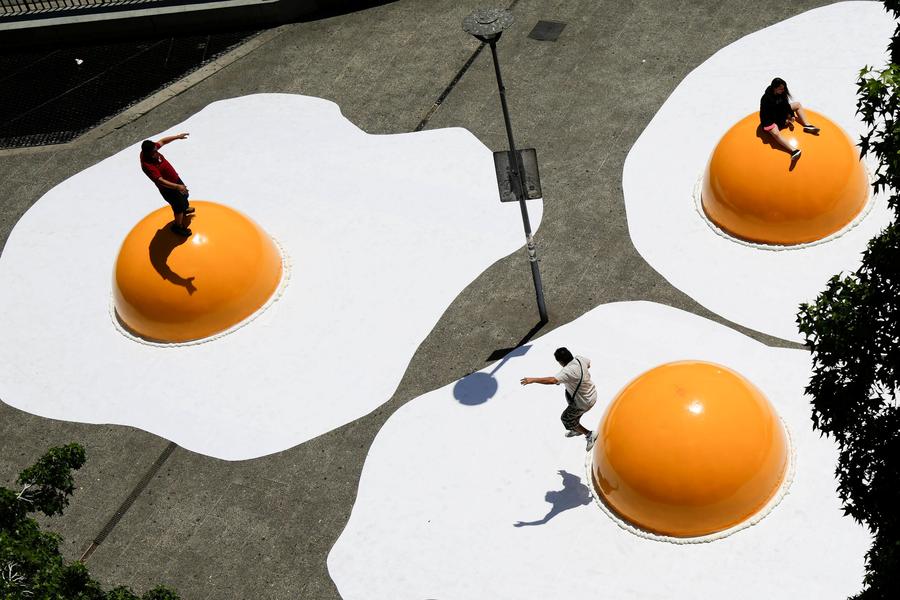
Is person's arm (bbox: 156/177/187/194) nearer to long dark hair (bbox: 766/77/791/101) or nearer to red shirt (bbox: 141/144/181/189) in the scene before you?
red shirt (bbox: 141/144/181/189)

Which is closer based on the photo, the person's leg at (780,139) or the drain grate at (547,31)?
the person's leg at (780,139)

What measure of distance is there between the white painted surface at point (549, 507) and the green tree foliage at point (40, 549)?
159 inches

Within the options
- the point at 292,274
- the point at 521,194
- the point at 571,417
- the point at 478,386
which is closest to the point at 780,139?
the point at 521,194

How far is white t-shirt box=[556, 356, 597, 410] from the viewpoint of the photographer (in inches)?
470

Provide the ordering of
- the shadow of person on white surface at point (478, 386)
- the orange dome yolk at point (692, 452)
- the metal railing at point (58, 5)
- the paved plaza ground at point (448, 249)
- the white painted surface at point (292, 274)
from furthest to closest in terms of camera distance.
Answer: the metal railing at point (58, 5) → the white painted surface at point (292, 274) → the shadow of person on white surface at point (478, 386) → the paved plaza ground at point (448, 249) → the orange dome yolk at point (692, 452)

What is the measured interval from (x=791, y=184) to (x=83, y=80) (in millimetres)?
13643

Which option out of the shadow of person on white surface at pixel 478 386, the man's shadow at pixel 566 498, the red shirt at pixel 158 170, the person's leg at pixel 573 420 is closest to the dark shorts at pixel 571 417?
the person's leg at pixel 573 420

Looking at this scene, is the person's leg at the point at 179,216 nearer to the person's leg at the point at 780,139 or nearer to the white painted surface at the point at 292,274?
the white painted surface at the point at 292,274

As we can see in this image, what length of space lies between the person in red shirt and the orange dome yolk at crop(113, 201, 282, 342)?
0.17 metres

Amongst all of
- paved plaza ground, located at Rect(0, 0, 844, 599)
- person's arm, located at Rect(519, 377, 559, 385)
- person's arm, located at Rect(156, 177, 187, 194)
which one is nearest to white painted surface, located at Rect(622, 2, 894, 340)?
paved plaza ground, located at Rect(0, 0, 844, 599)

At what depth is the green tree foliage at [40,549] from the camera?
7500 millimetres

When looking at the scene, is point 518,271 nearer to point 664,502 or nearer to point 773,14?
point 664,502

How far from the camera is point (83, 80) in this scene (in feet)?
68.8

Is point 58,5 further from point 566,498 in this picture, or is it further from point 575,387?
point 566,498
